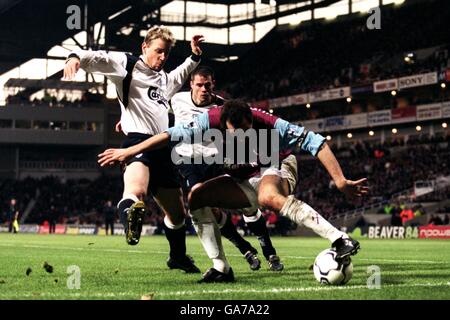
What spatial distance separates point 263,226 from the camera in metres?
9.39

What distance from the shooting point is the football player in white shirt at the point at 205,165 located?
8852 millimetres

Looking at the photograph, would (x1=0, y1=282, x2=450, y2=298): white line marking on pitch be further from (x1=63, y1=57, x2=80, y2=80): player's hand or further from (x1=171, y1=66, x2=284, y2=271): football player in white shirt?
(x1=171, y1=66, x2=284, y2=271): football player in white shirt

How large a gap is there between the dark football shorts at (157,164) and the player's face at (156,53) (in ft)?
2.73

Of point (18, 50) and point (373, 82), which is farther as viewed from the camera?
point (18, 50)

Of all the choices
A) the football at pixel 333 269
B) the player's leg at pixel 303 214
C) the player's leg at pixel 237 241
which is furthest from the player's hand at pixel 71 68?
the football at pixel 333 269

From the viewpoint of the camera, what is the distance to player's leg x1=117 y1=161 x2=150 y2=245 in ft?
22.2

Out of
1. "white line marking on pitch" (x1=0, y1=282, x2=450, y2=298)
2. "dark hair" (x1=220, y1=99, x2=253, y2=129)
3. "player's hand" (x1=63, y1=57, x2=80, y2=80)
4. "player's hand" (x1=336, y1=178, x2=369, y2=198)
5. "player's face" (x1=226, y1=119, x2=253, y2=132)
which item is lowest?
"white line marking on pitch" (x1=0, y1=282, x2=450, y2=298)

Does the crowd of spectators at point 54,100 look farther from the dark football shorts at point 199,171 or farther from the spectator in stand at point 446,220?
the dark football shorts at point 199,171

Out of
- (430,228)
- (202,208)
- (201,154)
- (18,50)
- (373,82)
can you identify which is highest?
(18,50)

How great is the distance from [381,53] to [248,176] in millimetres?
45998

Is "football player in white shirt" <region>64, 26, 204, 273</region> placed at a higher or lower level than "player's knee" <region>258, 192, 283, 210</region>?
higher

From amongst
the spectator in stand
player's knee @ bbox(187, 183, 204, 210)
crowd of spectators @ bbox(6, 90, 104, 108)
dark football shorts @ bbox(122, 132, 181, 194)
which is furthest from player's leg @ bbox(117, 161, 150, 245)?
crowd of spectators @ bbox(6, 90, 104, 108)
